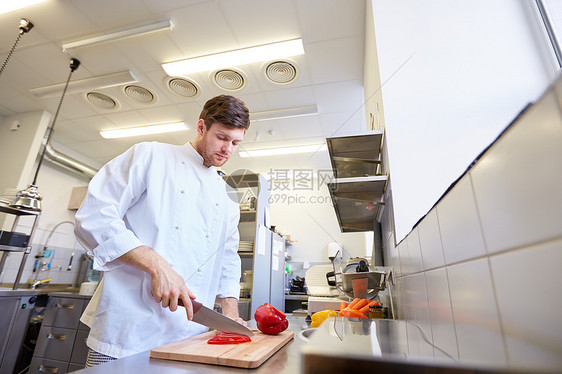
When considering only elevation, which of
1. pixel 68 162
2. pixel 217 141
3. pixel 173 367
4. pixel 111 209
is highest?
pixel 68 162

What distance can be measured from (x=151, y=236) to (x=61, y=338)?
2066 millimetres

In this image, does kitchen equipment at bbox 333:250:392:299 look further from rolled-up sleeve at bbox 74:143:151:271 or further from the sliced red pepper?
rolled-up sleeve at bbox 74:143:151:271

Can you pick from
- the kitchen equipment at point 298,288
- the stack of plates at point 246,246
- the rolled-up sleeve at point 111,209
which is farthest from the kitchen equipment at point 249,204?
the rolled-up sleeve at point 111,209

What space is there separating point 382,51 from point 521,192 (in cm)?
118

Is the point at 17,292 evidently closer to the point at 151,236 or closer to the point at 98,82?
the point at 98,82

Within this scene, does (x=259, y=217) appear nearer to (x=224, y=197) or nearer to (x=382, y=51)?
(x=224, y=197)

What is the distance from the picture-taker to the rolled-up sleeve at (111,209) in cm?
76

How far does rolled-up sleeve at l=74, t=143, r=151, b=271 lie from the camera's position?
0.76 m

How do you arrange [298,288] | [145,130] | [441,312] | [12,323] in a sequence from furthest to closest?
[298,288]
[145,130]
[12,323]
[441,312]

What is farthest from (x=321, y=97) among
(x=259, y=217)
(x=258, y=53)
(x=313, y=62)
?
(x=259, y=217)

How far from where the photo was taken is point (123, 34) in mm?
2107

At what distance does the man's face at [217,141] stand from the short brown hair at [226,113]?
2 cm

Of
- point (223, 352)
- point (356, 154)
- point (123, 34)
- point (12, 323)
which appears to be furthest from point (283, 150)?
point (223, 352)

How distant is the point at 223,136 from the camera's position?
41.0 inches
